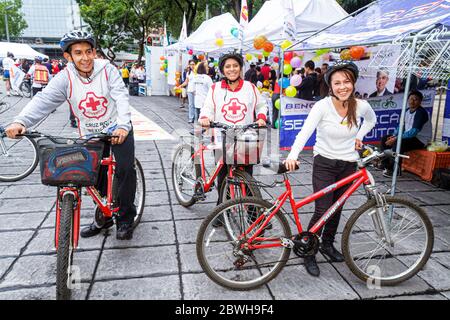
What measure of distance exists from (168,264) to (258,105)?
1786mm

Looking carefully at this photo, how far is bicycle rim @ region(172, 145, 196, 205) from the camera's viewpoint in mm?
4508

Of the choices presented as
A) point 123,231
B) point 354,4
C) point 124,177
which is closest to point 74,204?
point 124,177

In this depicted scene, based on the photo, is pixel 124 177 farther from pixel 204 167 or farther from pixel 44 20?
pixel 44 20

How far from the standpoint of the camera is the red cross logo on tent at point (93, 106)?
10.5 ft

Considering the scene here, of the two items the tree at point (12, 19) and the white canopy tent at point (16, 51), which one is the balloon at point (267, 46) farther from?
the tree at point (12, 19)

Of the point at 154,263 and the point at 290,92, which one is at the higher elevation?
the point at 290,92

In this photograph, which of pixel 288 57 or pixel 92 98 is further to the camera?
pixel 288 57

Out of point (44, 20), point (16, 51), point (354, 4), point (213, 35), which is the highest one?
point (44, 20)

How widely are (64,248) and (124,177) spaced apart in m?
1.02

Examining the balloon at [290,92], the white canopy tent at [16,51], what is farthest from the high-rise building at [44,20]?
the balloon at [290,92]

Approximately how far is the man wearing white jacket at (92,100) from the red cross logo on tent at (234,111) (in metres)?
0.97

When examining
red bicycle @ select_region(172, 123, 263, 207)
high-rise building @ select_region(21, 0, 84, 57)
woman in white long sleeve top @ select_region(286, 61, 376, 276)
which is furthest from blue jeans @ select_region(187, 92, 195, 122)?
high-rise building @ select_region(21, 0, 84, 57)

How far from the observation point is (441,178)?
556 centimetres
